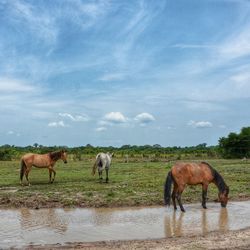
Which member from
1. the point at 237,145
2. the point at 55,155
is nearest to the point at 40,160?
the point at 55,155

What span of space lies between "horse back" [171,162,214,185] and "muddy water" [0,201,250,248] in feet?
2.95

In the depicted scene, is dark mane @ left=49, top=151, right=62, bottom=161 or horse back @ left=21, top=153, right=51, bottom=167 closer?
horse back @ left=21, top=153, right=51, bottom=167

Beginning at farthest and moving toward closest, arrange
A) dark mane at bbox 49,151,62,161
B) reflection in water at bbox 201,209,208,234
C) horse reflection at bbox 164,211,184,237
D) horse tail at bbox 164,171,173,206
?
1. dark mane at bbox 49,151,62,161
2. horse tail at bbox 164,171,173,206
3. reflection in water at bbox 201,209,208,234
4. horse reflection at bbox 164,211,184,237

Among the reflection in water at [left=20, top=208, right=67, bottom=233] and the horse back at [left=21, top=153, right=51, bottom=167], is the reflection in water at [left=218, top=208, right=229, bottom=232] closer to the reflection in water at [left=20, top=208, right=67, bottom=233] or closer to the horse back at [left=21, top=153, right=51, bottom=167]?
the reflection in water at [left=20, top=208, right=67, bottom=233]

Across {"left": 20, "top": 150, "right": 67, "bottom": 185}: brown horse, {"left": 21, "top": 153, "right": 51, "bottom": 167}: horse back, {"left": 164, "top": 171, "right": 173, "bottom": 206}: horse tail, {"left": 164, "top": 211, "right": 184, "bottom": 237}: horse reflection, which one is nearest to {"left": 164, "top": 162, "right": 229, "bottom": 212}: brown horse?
{"left": 164, "top": 171, "right": 173, "bottom": 206}: horse tail

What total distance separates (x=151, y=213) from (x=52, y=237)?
393cm

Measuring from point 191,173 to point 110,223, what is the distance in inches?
139

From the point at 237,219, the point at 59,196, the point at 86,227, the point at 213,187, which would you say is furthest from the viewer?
the point at 213,187

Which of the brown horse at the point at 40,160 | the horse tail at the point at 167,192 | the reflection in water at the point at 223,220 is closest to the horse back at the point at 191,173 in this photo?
the horse tail at the point at 167,192

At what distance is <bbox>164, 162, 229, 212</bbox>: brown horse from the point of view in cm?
1323

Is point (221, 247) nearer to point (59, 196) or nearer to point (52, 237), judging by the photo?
point (52, 237)

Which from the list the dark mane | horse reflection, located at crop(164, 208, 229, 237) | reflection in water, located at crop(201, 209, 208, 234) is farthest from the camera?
the dark mane

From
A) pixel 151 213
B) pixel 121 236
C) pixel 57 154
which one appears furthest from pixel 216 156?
pixel 121 236

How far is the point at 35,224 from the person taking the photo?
11195 millimetres
